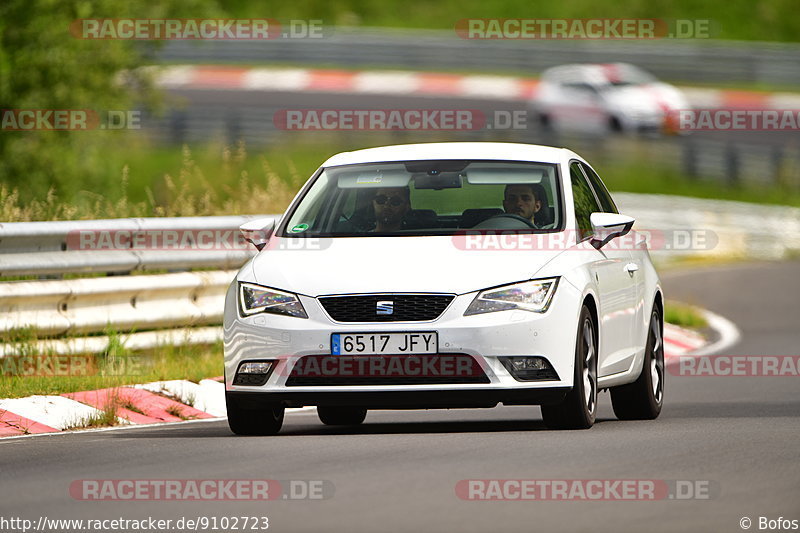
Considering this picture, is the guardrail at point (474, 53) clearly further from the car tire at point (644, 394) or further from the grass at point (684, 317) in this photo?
the car tire at point (644, 394)

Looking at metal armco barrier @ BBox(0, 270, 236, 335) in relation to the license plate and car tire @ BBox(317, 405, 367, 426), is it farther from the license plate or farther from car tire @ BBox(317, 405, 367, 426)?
the license plate

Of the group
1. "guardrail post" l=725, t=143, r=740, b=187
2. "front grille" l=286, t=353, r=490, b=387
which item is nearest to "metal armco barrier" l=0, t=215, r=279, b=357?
"front grille" l=286, t=353, r=490, b=387

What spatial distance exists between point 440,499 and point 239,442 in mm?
2607

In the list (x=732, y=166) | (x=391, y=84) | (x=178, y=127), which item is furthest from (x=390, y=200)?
(x=391, y=84)

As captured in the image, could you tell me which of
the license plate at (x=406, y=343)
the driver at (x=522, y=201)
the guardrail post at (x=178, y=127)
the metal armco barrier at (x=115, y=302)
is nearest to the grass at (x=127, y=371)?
the metal armco barrier at (x=115, y=302)

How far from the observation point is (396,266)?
1011 cm

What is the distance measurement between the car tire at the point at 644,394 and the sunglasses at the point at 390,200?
6.27ft

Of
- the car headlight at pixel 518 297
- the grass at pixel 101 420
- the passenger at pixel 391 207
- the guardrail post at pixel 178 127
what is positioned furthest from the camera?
the guardrail post at pixel 178 127

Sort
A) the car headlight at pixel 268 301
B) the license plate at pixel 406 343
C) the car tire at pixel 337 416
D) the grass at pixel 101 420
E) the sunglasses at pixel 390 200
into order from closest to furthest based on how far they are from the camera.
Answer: the license plate at pixel 406 343 → the car headlight at pixel 268 301 → the sunglasses at pixel 390 200 → the grass at pixel 101 420 → the car tire at pixel 337 416

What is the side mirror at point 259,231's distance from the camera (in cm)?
1106

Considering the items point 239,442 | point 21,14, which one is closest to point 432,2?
point 21,14

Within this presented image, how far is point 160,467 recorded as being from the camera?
29.3 feet

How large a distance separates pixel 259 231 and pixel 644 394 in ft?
8.99

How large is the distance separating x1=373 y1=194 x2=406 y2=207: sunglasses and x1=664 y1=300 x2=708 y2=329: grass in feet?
31.6
